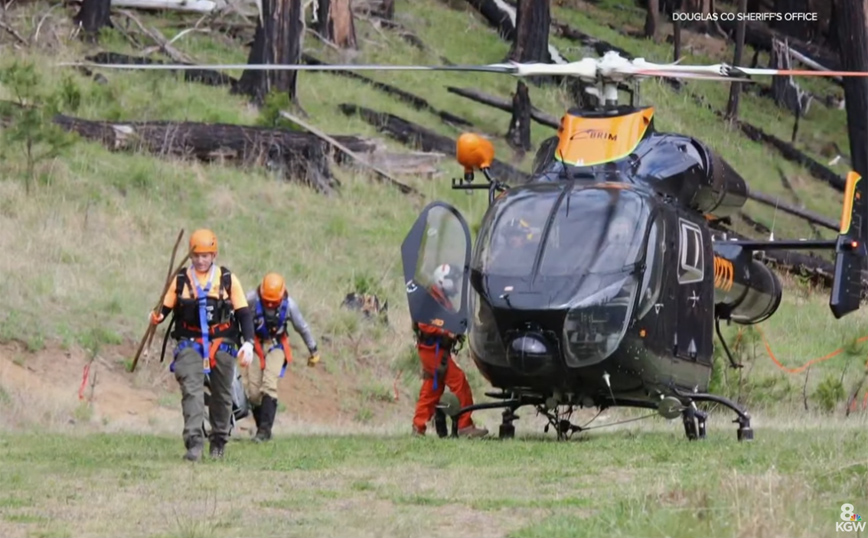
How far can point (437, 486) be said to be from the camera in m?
11.0

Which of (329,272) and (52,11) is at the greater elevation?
(52,11)

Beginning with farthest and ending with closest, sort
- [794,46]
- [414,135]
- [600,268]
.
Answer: [794,46]
[414,135]
[600,268]

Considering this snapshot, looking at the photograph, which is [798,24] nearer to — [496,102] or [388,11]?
[388,11]

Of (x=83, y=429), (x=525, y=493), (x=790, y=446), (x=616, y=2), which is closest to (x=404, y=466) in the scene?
(x=525, y=493)

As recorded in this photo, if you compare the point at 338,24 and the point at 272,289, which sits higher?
the point at 338,24

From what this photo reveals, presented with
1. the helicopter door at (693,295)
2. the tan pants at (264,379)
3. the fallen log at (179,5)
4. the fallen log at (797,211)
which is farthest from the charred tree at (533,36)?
the tan pants at (264,379)

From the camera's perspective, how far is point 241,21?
36500 millimetres

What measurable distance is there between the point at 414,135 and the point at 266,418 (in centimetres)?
1657

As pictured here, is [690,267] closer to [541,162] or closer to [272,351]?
[541,162]

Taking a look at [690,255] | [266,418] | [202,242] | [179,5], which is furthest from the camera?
[179,5]

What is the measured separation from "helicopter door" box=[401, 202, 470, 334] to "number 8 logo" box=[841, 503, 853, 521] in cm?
621

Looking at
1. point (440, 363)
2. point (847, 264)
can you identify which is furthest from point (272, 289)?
point (847, 264)

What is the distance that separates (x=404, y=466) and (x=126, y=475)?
80.3 inches

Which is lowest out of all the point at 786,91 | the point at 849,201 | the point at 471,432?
the point at 471,432
